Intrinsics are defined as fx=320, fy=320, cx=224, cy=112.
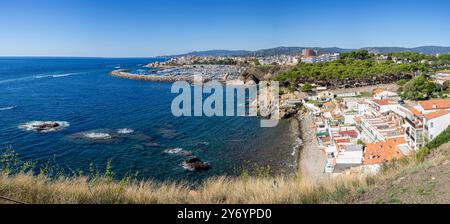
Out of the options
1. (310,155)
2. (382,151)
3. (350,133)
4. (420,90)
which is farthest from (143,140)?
(420,90)

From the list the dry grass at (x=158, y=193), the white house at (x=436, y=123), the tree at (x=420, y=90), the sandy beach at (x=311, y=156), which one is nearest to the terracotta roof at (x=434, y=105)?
the white house at (x=436, y=123)

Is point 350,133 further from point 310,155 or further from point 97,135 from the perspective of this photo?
point 97,135

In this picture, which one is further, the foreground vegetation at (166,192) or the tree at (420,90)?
the tree at (420,90)

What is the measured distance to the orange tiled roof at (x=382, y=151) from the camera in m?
15.3

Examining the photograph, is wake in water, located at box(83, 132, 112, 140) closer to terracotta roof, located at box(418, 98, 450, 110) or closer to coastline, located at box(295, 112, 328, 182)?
coastline, located at box(295, 112, 328, 182)

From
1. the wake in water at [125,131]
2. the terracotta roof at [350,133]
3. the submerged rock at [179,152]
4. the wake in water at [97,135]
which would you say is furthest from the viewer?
the wake in water at [125,131]

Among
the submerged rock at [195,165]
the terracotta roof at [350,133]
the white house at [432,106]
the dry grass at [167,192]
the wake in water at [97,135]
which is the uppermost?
the dry grass at [167,192]

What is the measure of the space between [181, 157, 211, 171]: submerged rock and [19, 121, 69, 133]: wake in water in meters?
12.4

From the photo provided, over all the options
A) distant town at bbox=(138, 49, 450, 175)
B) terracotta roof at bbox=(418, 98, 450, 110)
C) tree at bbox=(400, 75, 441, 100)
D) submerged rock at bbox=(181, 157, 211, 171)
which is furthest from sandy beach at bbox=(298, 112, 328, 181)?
tree at bbox=(400, 75, 441, 100)

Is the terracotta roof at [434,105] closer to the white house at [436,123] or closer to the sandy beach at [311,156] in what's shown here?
the white house at [436,123]

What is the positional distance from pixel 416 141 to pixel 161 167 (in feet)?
44.2

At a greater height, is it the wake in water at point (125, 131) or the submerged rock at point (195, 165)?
the wake in water at point (125, 131)

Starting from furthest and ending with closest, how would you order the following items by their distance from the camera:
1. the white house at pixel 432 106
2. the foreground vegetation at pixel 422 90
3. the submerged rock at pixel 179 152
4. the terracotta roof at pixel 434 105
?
the foreground vegetation at pixel 422 90
the submerged rock at pixel 179 152
the terracotta roof at pixel 434 105
the white house at pixel 432 106

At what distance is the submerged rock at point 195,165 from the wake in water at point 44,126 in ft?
40.7
